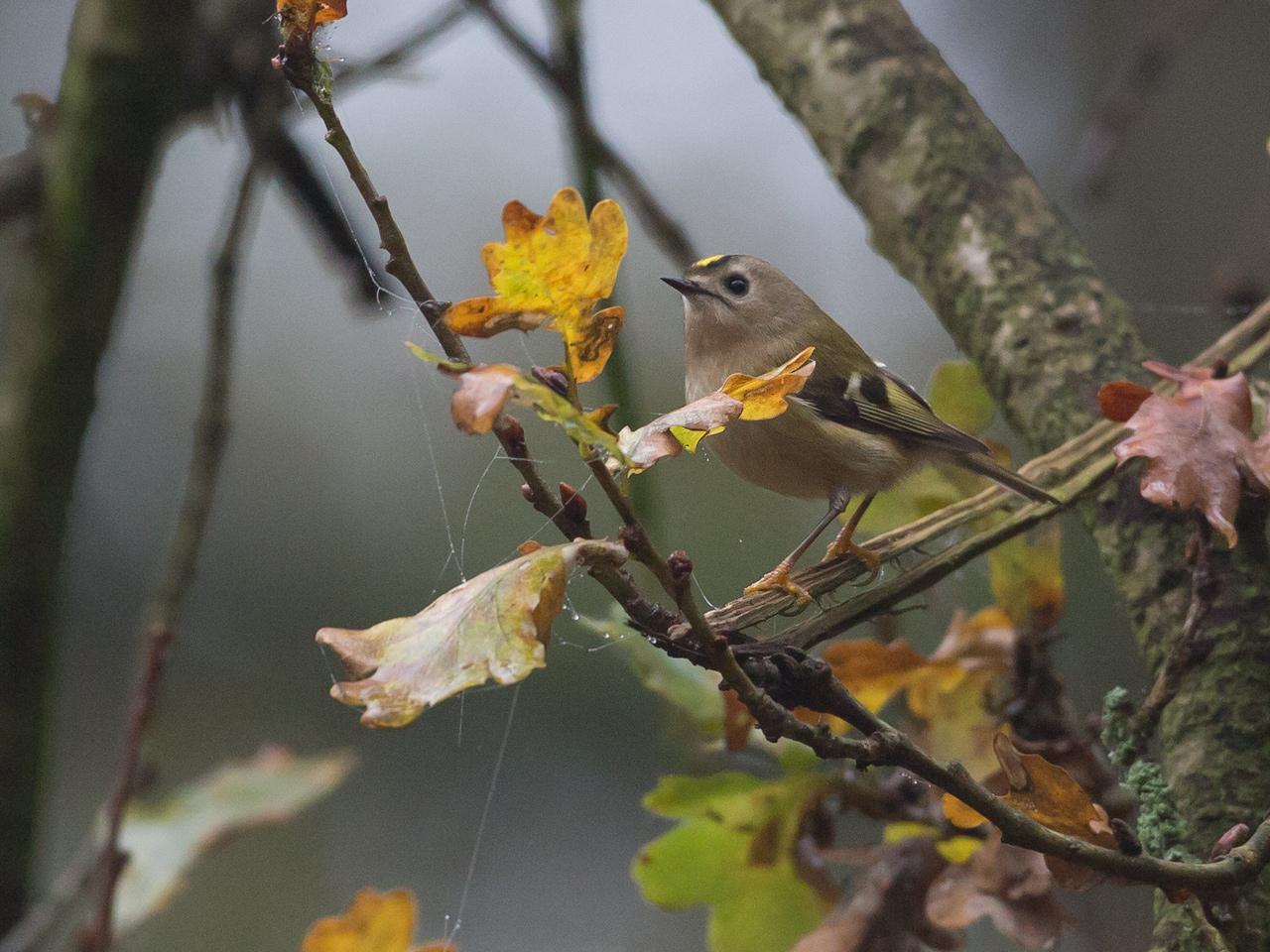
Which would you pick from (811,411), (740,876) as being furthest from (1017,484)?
(740,876)

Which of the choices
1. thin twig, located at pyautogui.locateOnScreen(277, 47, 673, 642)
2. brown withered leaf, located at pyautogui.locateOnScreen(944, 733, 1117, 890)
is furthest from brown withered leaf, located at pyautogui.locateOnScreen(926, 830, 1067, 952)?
thin twig, located at pyautogui.locateOnScreen(277, 47, 673, 642)

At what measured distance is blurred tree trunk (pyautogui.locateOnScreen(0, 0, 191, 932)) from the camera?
1934 millimetres

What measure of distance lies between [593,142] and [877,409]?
729 mm

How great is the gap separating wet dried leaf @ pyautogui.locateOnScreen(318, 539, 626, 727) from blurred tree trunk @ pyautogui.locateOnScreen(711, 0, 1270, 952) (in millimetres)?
764

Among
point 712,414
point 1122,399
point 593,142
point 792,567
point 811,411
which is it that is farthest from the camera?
point 593,142

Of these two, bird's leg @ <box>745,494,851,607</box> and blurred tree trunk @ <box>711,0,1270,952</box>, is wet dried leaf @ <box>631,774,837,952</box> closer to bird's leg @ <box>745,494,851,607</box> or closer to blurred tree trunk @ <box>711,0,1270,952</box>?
bird's leg @ <box>745,494,851,607</box>

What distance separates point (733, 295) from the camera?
7.16ft

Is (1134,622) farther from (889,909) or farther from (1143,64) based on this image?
(1143,64)

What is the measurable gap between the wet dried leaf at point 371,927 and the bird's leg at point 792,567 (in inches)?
16.7

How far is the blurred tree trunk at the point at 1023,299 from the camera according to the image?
1.31m

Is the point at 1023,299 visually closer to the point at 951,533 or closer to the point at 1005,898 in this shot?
the point at 951,533

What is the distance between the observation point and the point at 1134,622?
1.49m

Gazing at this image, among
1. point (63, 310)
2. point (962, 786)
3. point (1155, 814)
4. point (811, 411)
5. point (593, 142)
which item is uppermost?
point (63, 310)

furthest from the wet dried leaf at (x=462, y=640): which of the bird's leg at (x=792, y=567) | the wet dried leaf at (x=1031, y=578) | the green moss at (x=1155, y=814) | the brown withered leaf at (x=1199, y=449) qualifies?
the wet dried leaf at (x=1031, y=578)
